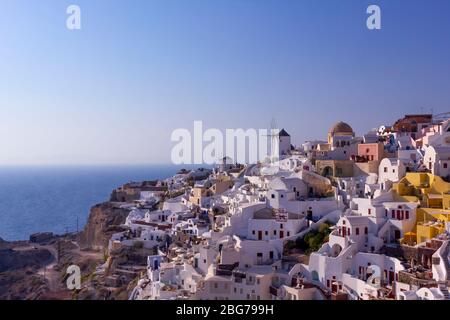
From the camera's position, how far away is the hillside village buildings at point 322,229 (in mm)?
14008

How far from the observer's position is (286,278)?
14766 mm

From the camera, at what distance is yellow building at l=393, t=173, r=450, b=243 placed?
48.5 ft

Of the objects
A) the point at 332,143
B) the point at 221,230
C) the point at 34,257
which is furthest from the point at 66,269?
the point at 332,143

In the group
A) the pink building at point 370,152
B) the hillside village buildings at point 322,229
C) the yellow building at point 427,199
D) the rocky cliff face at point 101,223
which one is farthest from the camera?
the rocky cliff face at point 101,223

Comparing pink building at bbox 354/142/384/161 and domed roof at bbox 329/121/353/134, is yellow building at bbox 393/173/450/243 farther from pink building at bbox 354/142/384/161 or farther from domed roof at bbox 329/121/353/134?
domed roof at bbox 329/121/353/134

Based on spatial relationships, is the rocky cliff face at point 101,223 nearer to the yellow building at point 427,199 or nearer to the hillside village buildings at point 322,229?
the hillside village buildings at point 322,229

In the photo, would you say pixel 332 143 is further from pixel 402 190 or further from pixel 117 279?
pixel 117 279

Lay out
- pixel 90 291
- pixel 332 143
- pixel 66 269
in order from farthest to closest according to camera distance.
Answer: pixel 66 269, pixel 332 143, pixel 90 291

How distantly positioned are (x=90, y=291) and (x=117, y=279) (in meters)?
1.15

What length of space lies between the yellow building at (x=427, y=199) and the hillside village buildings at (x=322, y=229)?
0.10ft

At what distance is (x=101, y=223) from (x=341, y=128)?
15767 millimetres

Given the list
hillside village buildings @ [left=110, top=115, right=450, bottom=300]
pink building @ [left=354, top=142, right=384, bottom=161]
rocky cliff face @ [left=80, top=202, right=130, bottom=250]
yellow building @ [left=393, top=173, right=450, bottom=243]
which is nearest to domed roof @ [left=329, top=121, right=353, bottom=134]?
hillside village buildings @ [left=110, top=115, right=450, bottom=300]

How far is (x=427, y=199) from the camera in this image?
53.3ft

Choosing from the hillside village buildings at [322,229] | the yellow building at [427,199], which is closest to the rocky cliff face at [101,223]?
the hillside village buildings at [322,229]
